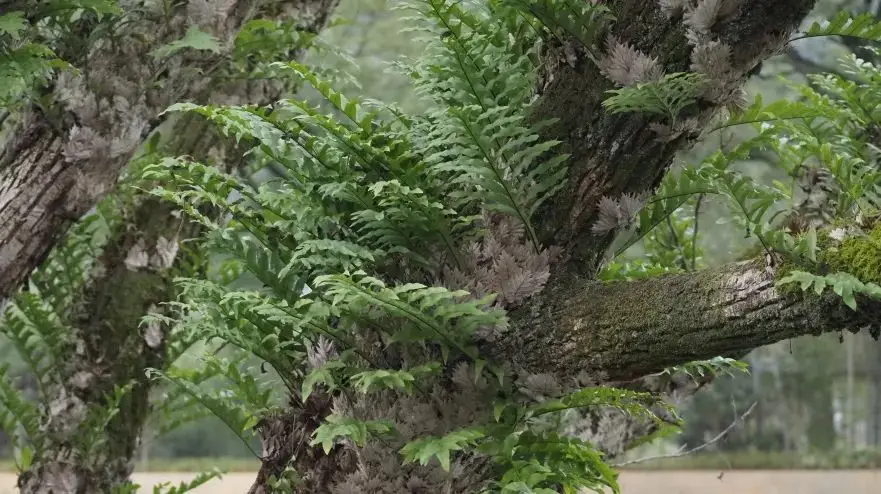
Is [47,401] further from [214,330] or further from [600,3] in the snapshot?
[600,3]

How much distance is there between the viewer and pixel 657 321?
69 cm

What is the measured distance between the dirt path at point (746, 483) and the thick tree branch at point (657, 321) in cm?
164

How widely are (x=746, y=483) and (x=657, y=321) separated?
71.7 inches

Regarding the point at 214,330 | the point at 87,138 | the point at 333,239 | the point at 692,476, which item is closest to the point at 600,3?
the point at 333,239

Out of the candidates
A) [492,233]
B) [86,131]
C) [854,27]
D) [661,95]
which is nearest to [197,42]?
[86,131]

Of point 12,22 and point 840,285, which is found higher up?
point 12,22

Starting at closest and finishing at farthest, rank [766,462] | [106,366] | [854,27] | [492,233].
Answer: [854,27], [492,233], [106,366], [766,462]

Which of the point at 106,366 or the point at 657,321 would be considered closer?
the point at 657,321

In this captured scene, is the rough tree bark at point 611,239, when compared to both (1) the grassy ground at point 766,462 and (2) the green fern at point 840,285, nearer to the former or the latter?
(2) the green fern at point 840,285

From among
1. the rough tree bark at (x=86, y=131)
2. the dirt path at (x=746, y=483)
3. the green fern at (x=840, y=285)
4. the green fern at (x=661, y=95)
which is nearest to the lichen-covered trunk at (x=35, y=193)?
the rough tree bark at (x=86, y=131)

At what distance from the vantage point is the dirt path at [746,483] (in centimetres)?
220

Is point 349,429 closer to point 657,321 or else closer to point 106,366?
point 657,321

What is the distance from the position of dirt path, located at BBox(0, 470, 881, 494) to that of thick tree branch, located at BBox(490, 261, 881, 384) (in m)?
1.64

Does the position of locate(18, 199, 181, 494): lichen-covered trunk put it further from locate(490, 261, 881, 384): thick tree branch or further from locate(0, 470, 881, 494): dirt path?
locate(490, 261, 881, 384): thick tree branch
